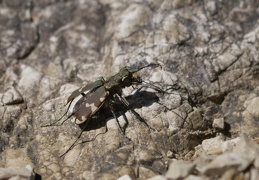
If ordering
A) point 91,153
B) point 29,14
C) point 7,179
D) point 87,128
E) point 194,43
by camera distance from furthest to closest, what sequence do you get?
point 29,14 → point 194,43 → point 87,128 → point 91,153 → point 7,179

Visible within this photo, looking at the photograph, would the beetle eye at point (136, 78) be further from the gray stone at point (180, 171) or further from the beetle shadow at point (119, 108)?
the gray stone at point (180, 171)

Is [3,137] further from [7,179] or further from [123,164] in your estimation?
[123,164]

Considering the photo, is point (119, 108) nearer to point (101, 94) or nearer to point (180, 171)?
point (101, 94)

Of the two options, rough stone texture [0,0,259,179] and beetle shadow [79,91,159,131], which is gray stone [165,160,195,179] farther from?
beetle shadow [79,91,159,131]

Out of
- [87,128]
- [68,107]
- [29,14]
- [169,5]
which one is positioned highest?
[29,14]

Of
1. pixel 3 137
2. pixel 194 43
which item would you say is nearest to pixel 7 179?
pixel 3 137

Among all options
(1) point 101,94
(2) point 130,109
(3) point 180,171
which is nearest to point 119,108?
(2) point 130,109

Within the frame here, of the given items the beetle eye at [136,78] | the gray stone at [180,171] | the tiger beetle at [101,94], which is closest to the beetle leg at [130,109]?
the tiger beetle at [101,94]
